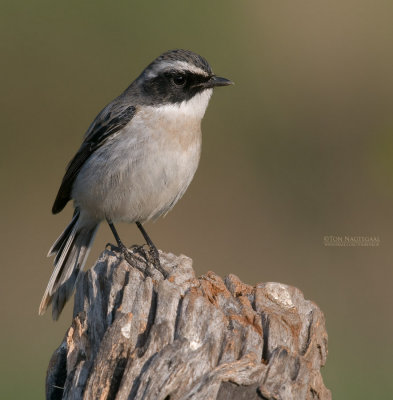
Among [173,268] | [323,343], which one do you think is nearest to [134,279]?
[173,268]

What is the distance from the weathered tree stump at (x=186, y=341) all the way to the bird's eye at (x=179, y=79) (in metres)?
2.29

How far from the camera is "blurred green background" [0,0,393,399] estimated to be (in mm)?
10570

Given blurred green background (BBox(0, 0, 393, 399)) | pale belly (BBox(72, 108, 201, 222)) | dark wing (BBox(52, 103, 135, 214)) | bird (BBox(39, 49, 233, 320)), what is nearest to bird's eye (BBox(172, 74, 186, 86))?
bird (BBox(39, 49, 233, 320))

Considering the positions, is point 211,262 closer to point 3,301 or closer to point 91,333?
point 3,301

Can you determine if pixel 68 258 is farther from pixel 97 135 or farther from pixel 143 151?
pixel 143 151

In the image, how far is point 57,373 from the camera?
4.78 meters

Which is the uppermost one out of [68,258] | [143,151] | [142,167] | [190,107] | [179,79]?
[179,79]

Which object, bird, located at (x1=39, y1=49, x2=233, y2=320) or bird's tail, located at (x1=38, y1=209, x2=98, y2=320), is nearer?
bird, located at (x1=39, y1=49, x2=233, y2=320)

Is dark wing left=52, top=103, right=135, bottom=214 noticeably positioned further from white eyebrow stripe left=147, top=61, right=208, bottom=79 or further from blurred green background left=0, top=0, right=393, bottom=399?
→ blurred green background left=0, top=0, right=393, bottom=399

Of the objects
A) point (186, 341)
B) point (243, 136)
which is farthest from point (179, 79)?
point (243, 136)

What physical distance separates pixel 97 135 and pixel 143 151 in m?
0.67

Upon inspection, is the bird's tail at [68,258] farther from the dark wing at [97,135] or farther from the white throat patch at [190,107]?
the white throat patch at [190,107]

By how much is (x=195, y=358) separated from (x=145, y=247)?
2.60 m

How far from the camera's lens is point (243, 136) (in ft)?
39.6
